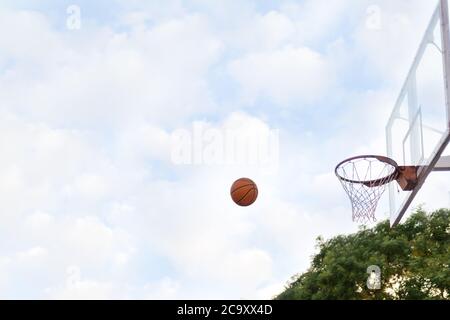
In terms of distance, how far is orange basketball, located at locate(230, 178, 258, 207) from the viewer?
11531mm

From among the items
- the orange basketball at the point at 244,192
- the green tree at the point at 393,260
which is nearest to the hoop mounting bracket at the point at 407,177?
the orange basketball at the point at 244,192

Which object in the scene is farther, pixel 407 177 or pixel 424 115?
pixel 407 177

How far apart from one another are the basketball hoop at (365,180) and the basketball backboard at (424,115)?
0.81ft

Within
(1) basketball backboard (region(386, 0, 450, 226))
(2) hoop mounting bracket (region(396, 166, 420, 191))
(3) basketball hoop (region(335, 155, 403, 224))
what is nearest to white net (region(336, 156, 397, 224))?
(3) basketball hoop (region(335, 155, 403, 224))

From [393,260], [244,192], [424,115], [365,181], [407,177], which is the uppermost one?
[393,260]

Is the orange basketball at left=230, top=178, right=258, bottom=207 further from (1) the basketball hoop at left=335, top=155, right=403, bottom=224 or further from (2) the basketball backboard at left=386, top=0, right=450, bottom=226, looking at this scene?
(2) the basketball backboard at left=386, top=0, right=450, bottom=226

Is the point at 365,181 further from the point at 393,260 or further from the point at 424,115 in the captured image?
the point at 393,260

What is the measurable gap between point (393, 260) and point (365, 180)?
408 inches

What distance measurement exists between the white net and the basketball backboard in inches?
10.3

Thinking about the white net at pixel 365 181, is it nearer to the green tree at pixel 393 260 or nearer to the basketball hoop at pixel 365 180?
the basketball hoop at pixel 365 180

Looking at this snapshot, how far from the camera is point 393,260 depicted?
2067 cm

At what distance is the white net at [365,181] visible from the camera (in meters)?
10.6

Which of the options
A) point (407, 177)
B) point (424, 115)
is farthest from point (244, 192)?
point (424, 115)
